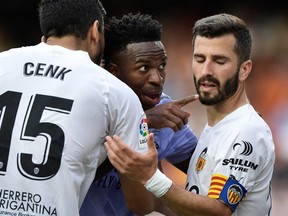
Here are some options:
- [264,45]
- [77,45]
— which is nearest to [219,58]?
[77,45]

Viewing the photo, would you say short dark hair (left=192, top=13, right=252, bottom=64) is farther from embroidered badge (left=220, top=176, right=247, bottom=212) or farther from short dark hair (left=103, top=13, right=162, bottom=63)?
embroidered badge (left=220, top=176, right=247, bottom=212)

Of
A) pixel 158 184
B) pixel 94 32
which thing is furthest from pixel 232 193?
pixel 94 32

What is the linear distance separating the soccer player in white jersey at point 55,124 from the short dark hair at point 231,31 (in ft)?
2.55

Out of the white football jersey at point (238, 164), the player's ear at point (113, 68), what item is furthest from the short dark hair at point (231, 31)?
the player's ear at point (113, 68)

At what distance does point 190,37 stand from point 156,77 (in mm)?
6448

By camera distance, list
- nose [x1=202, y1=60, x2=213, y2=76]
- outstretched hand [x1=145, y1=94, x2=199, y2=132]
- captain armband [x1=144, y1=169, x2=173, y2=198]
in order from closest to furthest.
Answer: captain armband [x1=144, y1=169, x2=173, y2=198], nose [x1=202, y1=60, x2=213, y2=76], outstretched hand [x1=145, y1=94, x2=199, y2=132]

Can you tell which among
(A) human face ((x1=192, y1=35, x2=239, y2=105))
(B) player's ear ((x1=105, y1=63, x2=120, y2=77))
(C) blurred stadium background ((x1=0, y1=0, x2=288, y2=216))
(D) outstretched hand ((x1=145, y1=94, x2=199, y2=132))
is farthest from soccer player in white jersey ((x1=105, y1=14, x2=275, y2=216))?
(C) blurred stadium background ((x1=0, y1=0, x2=288, y2=216))

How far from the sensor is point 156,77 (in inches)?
203

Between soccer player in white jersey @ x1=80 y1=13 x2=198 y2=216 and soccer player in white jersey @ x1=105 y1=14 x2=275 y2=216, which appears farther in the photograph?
soccer player in white jersey @ x1=80 y1=13 x2=198 y2=216

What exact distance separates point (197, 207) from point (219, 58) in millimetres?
963

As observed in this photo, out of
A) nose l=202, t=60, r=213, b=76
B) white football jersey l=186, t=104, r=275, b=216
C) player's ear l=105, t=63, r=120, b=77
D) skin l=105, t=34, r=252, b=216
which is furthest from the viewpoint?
→ player's ear l=105, t=63, r=120, b=77

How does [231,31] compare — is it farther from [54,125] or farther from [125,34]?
[54,125]

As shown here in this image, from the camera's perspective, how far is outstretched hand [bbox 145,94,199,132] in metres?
4.91

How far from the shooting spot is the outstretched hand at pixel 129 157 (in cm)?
421
